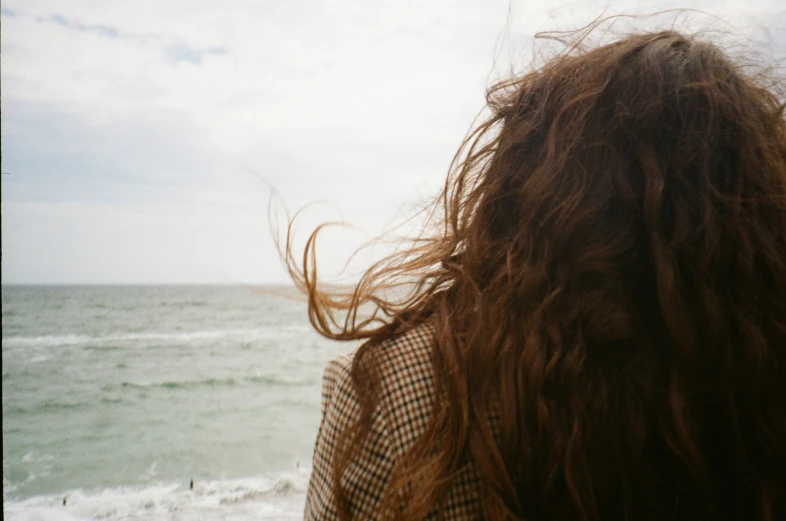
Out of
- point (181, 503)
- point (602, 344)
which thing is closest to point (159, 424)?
point (181, 503)

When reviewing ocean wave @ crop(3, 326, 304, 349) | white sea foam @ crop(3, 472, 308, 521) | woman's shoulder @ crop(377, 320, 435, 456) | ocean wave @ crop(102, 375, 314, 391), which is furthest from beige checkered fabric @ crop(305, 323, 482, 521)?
ocean wave @ crop(3, 326, 304, 349)

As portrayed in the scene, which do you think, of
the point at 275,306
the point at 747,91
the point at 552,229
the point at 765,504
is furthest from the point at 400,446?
the point at 275,306

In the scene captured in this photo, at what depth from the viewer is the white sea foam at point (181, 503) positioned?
6.11 m

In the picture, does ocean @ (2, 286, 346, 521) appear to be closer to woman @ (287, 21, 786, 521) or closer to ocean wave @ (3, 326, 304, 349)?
ocean wave @ (3, 326, 304, 349)

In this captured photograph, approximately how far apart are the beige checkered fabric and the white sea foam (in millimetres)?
5744

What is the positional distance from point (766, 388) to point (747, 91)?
535mm

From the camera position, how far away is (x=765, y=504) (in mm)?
775

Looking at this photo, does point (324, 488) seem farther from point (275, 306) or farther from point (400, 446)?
point (275, 306)

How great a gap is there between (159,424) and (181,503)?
493 centimetres

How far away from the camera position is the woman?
0.79 metres

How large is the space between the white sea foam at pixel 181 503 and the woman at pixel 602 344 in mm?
5820

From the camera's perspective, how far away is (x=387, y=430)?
0.81m

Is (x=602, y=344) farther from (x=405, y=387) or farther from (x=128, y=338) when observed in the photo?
(x=128, y=338)

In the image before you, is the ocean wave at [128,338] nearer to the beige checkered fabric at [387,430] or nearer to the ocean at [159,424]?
the ocean at [159,424]
